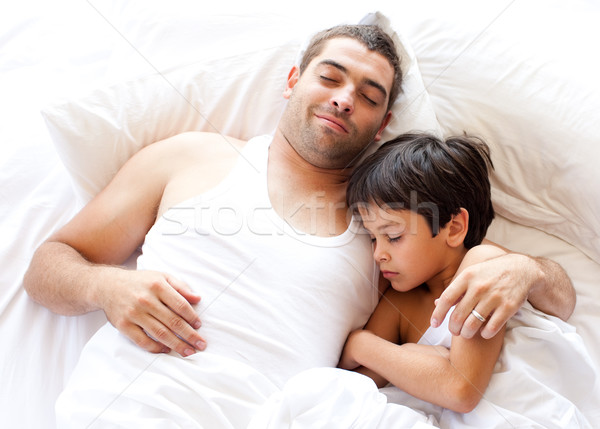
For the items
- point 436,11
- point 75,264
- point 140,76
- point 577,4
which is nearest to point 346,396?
point 75,264

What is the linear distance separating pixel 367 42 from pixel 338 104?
20 cm

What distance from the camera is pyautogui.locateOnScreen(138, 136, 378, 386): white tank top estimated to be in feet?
3.42

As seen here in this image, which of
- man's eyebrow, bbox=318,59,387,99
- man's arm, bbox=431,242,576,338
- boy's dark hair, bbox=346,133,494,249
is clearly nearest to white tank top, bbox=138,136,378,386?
boy's dark hair, bbox=346,133,494,249

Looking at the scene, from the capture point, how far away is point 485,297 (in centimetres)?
97

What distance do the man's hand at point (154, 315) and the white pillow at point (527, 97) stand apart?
2.57 feet

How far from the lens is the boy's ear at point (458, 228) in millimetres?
1151

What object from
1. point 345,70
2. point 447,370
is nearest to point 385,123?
point 345,70

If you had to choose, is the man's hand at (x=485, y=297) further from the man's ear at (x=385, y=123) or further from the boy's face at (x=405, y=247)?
the man's ear at (x=385, y=123)

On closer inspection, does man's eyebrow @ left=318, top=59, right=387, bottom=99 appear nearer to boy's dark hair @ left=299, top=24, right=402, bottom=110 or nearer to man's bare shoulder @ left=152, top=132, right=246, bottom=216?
boy's dark hair @ left=299, top=24, right=402, bottom=110

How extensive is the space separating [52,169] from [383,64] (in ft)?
2.81

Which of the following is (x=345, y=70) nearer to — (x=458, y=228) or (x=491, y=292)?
(x=458, y=228)

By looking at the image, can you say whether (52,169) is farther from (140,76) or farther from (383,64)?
(383,64)

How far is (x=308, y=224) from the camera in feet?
3.88

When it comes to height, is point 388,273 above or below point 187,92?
below
